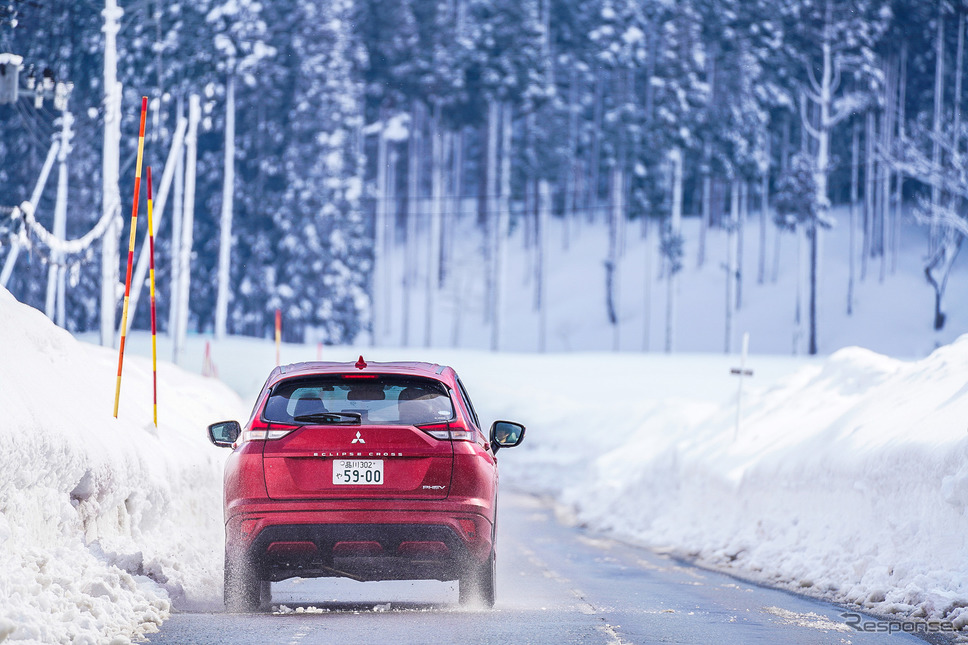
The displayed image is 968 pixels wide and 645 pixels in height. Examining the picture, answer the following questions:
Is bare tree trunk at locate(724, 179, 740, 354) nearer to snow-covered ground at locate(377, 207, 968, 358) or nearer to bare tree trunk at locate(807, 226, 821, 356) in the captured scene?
snow-covered ground at locate(377, 207, 968, 358)

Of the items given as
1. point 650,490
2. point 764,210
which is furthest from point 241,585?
point 764,210

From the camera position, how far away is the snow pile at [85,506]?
7699mm

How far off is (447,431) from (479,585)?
1.28m

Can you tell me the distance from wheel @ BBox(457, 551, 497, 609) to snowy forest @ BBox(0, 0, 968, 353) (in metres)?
51.1

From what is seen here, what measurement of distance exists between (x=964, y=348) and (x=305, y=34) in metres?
60.7

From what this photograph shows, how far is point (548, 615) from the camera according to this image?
9.27m

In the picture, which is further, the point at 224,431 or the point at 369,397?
the point at 224,431

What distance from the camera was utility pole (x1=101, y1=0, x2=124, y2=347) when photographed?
80.2ft

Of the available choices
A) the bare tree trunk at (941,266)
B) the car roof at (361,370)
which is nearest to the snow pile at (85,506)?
the car roof at (361,370)

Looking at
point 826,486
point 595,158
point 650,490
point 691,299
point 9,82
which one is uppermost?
point 595,158

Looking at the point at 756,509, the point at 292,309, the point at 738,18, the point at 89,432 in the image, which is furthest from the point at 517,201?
the point at 89,432

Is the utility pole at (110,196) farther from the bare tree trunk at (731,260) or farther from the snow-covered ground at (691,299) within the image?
the bare tree trunk at (731,260)

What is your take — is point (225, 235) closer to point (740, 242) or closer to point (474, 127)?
point (474, 127)

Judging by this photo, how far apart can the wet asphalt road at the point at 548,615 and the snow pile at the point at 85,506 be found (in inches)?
19.3
